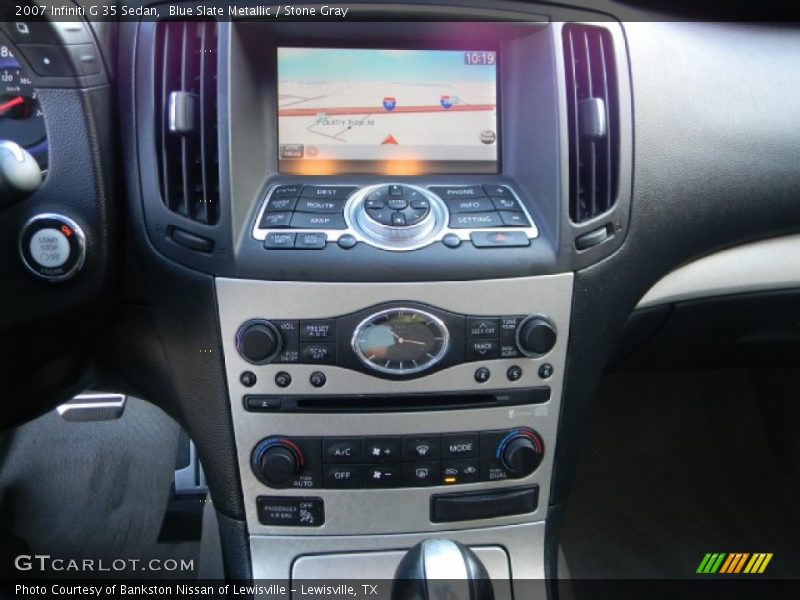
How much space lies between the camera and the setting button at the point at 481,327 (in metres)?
1.30

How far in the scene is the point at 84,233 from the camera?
126cm

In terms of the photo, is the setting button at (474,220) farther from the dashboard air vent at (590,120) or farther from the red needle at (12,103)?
the red needle at (12,103)

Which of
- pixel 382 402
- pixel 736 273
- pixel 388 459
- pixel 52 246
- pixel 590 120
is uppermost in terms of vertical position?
pixel 590 120

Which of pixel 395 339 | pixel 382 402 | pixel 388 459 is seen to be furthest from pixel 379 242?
pixel 388 459

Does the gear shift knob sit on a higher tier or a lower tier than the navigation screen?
lower

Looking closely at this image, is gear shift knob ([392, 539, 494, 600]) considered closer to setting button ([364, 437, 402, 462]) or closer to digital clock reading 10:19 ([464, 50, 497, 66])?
setting button ([364, 437, 402, 462])

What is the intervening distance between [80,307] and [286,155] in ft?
1.41

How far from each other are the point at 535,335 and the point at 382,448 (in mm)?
333

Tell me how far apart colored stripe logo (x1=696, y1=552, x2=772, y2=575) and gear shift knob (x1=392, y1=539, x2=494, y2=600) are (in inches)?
46.7

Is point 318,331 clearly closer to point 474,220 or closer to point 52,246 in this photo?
point 474,220

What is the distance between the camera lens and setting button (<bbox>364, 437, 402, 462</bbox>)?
4.51 feet

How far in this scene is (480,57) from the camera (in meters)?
1.36

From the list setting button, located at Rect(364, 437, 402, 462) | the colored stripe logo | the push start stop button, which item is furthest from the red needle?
the colored stripe logo

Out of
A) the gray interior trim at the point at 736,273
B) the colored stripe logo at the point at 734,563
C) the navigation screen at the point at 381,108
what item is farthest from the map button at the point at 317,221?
the colored stripe logo at the point at 734,563
